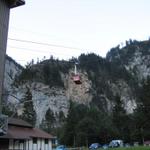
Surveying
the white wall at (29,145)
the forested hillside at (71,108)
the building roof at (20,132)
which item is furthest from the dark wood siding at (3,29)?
the forested hillside at (71,108)

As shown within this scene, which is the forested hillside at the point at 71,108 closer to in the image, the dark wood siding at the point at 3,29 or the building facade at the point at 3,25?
the building facade at the point at 3,25

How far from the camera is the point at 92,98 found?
193 m

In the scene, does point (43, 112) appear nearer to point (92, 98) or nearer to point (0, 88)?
point (92, 98)

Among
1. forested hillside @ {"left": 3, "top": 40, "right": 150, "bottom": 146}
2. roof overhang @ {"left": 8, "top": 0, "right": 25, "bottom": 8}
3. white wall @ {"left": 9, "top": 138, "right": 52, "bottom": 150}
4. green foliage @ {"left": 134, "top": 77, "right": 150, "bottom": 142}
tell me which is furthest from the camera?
forested hillside @ {"left": 3, "top": 40, "right": 150, "bottom": 146}

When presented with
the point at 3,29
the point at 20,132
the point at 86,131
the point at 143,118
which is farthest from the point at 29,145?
the point at 143,118

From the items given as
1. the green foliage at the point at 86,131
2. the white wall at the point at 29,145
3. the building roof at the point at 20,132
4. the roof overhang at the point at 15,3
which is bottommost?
the white wall at the point at 29,145

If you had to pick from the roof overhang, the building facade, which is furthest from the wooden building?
the roof overhang

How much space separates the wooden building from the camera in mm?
42775

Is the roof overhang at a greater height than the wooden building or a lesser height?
greater

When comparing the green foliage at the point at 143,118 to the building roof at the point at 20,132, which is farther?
the green foliage at the point at 143,118

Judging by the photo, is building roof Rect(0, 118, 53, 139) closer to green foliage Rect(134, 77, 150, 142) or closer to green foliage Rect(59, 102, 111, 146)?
green foliage Rect(134, 77, 150, 142)

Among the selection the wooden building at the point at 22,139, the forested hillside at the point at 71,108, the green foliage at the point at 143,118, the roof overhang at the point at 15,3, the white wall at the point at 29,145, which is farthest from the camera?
the forested hillside at the point at 71,108

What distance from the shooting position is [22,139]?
153 feet

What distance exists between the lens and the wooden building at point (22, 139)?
140 ft
